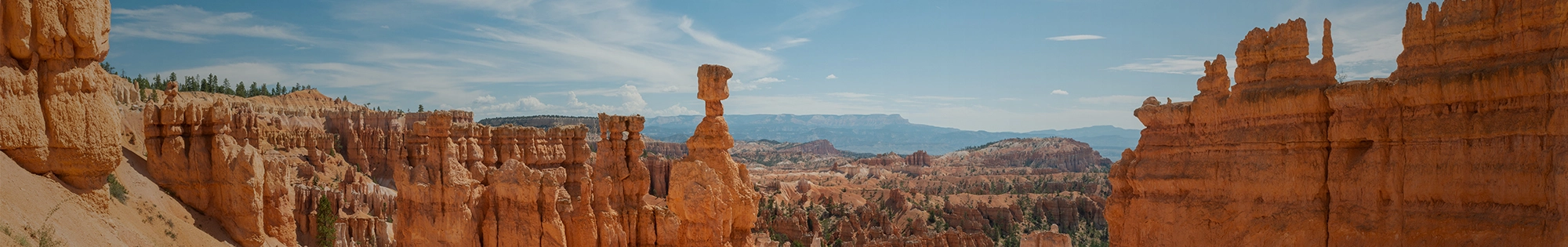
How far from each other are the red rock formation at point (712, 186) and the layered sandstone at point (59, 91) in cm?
891

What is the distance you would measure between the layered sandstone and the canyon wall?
15166 millimetres

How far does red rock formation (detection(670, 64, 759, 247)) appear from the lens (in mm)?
18000

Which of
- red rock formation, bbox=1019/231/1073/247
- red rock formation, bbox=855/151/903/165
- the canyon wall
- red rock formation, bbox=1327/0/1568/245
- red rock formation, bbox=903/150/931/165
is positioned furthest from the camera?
red rock formation, bbox=855/151/903/165

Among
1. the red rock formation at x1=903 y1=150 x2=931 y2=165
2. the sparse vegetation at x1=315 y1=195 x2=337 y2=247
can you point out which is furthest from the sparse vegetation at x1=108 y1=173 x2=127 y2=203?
the red rock formation at x1=903 y1=150 x2=931 y2=165

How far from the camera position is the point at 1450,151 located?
408 inches

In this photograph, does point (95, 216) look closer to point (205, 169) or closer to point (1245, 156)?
point (205, 169)

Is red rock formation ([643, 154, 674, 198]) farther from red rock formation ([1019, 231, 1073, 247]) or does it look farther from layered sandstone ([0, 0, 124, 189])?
layered sandstone ([0, 0, 124, 189])

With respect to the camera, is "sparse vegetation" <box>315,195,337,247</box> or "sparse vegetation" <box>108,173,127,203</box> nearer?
"sparse vegetation" <box>108,173,127,203</box>

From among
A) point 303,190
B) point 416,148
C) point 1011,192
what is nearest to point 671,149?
point 1011,192

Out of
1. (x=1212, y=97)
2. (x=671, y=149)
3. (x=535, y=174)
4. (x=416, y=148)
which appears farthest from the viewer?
(x=671, y=149)

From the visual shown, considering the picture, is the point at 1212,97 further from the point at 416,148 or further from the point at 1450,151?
the point at 416,148

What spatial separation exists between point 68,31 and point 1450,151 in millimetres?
16623

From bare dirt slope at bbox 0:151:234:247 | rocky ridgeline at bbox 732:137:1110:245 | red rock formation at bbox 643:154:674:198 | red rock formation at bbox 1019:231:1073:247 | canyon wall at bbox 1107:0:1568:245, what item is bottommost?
rocky ridgeline at bbox 732:137:1110:245

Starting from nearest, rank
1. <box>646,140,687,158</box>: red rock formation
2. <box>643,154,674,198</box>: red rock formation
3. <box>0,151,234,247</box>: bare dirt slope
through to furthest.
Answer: <box>0,151,234,247</box>: bare dirt slope, <box>643,154,674,198</box>: red rock formation, <box>646,140,687,158</box>: red rock formation
